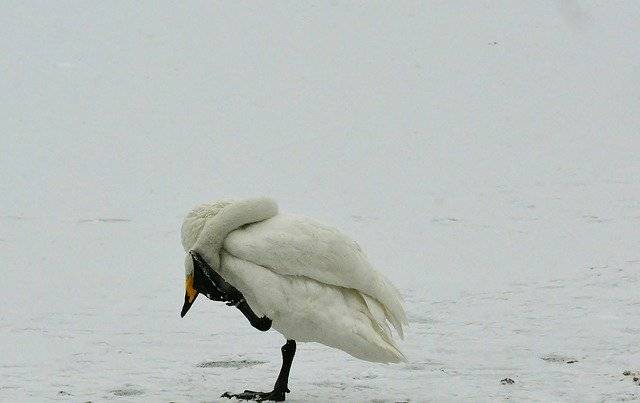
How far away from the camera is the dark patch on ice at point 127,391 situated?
5.12 m

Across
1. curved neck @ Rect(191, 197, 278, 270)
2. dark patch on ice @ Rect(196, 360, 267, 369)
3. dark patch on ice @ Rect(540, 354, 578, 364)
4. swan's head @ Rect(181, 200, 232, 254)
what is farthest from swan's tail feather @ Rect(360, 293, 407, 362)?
dark patch on ice @ Rect(540, 354, 578, 364)

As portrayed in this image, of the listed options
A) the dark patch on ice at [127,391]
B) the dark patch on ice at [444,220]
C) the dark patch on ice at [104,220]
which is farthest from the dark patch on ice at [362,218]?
the dark patch on ice at [127,391]

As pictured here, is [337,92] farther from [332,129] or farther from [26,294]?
[26,294]

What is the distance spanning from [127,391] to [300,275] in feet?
3.23

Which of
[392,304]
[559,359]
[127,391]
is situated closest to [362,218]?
[559,359]

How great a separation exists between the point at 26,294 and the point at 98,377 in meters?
1.99

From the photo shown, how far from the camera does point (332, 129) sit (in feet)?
42.0

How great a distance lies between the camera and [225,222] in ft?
16.7

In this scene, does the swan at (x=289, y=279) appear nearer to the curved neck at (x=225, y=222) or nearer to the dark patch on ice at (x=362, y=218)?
the curved neck at (x=225, y=222)

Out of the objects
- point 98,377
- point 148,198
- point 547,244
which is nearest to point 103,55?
point 148,198

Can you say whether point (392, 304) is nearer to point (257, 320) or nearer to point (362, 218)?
point (257, 320)

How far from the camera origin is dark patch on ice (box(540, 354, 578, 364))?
5.71 metres

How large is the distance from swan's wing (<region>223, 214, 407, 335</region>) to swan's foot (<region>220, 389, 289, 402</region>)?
1.96ft

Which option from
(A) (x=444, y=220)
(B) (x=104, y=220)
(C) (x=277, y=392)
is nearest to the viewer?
(C) (x=277, y=392)
